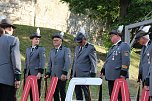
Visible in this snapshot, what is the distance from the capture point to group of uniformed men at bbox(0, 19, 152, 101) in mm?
6953

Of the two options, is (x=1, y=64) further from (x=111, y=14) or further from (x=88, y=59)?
(x=111, y=14)

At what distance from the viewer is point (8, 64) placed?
23.1ft

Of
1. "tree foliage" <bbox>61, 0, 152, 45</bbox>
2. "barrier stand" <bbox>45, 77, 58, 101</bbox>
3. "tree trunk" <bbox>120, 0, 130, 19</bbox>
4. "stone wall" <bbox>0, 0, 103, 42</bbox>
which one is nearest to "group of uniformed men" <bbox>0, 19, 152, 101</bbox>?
"barrier stand" <bbox>45, 77, 58, 101</bbox>

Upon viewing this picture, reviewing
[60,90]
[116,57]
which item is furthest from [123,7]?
[116,57]

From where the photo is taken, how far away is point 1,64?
7047mm

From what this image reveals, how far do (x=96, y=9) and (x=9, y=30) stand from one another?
14861 mm

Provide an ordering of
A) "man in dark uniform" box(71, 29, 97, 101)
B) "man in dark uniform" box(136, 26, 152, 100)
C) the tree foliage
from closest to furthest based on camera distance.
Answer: "man in dark uniform" box(136, 26, 152, 100)
"man in dark uniform" box(71, 29, 97, 101)
the tree foliage

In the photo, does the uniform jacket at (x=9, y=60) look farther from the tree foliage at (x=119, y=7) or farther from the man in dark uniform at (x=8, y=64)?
the tree foliage at (x=119, y=7)

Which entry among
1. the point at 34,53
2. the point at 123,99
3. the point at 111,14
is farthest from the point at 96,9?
the point at 123,99

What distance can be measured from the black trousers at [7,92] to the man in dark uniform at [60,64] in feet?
7.15

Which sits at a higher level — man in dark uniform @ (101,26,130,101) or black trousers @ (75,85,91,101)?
man in dark uniform @ (101,26,130,101)

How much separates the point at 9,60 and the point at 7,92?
0.52 m

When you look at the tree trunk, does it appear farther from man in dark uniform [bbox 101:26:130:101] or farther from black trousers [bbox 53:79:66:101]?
man in dark uniform [bbox 101:26:130:101]

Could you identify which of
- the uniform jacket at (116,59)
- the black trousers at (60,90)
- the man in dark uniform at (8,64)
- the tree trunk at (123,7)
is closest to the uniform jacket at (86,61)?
the black trousers at (60,90)
